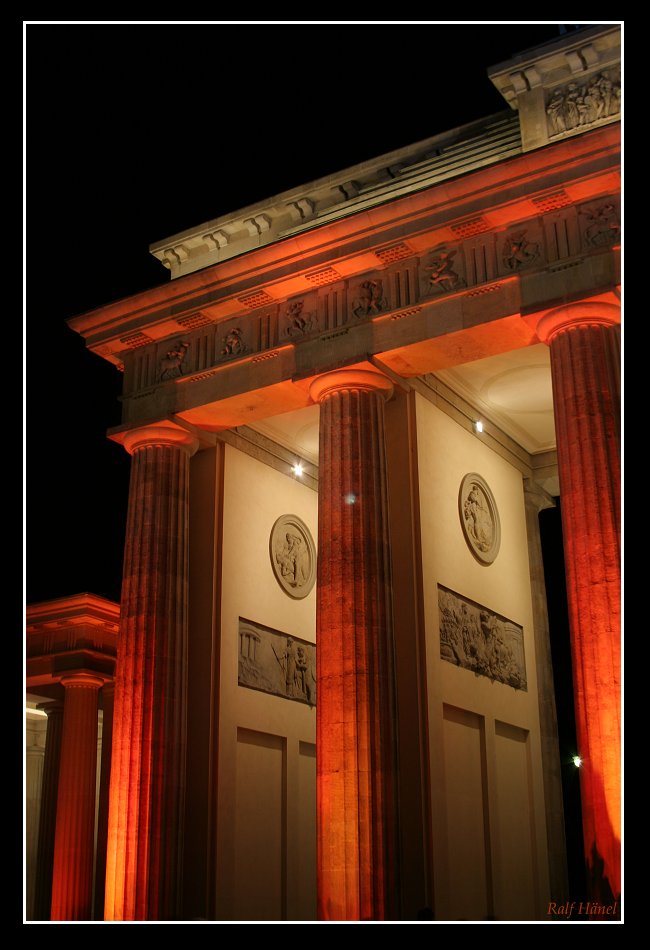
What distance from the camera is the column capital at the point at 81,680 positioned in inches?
1238

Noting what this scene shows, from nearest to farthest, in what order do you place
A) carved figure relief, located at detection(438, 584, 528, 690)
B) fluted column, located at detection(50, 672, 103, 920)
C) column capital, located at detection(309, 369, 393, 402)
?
column capital, located at detection(309, 369, 393, 402), carved figure relief, located at detection(438, 584, 528, 690), fluted column, located at detection(50, 672, 103, 920)

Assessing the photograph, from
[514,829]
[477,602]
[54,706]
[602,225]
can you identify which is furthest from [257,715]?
[54,706]

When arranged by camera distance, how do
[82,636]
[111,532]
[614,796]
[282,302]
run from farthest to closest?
[111,532], [82,636], [282,302], [614,796]

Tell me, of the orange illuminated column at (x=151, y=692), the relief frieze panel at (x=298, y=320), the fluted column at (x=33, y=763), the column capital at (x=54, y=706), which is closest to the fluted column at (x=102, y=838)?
the column capital at (x=54, y=706)

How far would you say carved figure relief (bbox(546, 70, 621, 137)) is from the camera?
19203mm

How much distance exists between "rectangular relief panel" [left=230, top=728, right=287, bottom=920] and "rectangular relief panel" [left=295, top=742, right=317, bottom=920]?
724 millimetres

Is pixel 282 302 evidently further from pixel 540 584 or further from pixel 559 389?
pixel 540 584

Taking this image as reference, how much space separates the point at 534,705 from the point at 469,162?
12.0 m

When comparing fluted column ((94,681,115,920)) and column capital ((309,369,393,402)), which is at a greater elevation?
column capital ((309,369,393,402))

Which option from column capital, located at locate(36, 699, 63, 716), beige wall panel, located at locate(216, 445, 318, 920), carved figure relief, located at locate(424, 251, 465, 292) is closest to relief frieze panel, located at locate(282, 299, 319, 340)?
carved figure relief, located at locate(424, 251, 465, 292)

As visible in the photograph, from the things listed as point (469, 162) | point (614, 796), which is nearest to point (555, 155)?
point (469, 162)

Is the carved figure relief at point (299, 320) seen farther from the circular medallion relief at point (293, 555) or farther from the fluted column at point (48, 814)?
the fluted column at point (48, 814)

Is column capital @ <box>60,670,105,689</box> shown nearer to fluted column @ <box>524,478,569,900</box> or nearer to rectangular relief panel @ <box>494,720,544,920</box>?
fluted column @ <box>524,478,569,900</box>

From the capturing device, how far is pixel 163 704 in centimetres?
2003
